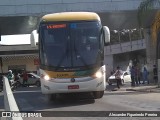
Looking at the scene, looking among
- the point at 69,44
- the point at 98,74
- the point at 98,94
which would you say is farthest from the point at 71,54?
the point at 98,94

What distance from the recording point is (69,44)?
16422 millimetres

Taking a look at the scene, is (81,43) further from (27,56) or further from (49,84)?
(27,56)

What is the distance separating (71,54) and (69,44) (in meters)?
0.39

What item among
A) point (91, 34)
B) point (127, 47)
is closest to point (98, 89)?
point (91, 34)

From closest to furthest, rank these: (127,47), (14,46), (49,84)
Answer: (49,84) → (14,46) → (127,47)

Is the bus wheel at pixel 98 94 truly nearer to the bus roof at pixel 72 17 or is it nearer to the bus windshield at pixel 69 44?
the bus windshield at pixel 69 44

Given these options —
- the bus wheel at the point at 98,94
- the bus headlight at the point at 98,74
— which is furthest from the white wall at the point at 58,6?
the bus headlight at the point at 98,74

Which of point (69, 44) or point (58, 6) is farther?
point (58, 6)

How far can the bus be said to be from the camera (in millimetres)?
16109

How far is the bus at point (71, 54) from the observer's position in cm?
1611

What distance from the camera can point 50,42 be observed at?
16406 mm

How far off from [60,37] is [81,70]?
144 cm

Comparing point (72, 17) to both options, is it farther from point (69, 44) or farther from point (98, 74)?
point (98, 74)

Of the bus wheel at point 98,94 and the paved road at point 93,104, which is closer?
the paved road at point 93,104
